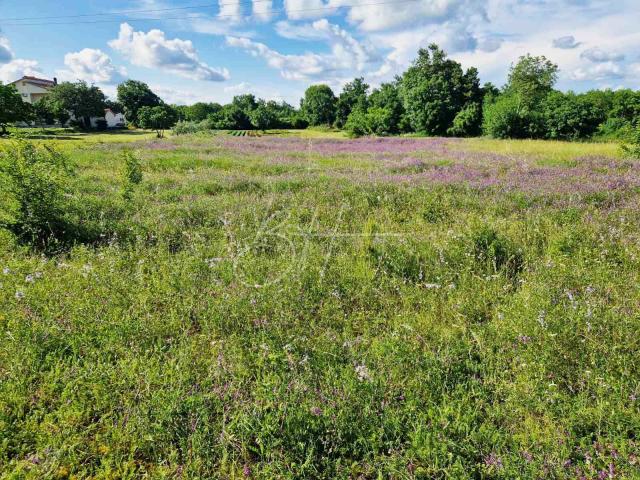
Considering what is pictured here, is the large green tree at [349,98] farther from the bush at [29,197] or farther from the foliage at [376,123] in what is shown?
the bush at [29,197]

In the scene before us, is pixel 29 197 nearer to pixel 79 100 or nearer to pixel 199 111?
pixel 79 100

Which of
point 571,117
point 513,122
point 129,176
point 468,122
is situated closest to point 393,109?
point 468,122

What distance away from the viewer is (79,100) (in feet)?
284

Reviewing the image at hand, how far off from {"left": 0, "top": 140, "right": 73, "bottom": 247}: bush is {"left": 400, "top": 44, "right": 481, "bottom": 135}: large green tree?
61.1m

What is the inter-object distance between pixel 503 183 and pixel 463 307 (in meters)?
8.00

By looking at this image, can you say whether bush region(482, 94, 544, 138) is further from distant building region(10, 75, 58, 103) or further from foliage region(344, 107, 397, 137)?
distant building region(10, 75, 58, 103)

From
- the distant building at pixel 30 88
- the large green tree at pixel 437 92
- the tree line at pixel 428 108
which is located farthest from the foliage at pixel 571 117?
the distant building at pixel 30 88

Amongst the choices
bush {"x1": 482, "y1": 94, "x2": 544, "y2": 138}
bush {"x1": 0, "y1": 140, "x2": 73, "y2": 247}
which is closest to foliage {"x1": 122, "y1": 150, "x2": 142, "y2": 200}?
bush {"x1": 0, "y1": 140, "x2": 73, "y2": 247}

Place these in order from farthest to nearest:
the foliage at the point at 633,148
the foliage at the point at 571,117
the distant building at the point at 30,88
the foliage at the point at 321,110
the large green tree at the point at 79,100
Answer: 1. the distant building at the point at 30,88
2. the foliage at the point at 321,110
3. the large green tree at the point at 79,100
4. the foliage at the point at 571,117
5. the foliage at the point at 633,148

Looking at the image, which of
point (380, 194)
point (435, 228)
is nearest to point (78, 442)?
point (435, 228)

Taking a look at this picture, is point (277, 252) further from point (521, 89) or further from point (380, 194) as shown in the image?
point (521, 89)

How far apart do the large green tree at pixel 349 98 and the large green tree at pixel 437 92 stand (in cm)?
2630

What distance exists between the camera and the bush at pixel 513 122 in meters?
45.8

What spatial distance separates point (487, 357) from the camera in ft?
12.0
